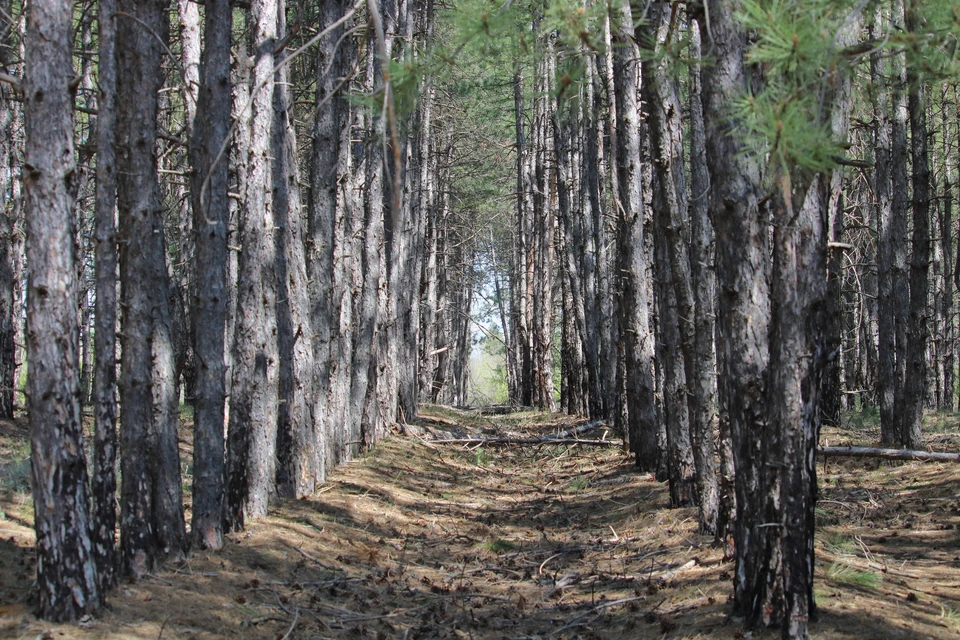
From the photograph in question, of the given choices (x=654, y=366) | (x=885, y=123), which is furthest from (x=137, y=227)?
(x=885, y=123)

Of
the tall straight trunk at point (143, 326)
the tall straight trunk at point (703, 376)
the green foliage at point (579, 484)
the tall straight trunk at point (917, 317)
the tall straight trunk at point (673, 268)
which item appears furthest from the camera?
the green foliage at point (579, 484)

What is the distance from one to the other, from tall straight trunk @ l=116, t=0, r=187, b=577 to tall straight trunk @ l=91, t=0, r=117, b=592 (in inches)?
8.1

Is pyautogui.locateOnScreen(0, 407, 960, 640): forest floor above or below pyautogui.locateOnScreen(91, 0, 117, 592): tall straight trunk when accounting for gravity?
below

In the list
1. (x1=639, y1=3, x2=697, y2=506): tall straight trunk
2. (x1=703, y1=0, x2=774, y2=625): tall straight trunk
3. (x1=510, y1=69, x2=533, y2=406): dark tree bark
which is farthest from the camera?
(x1=510, y1=69, x2=533, y2=406): dark tree bark

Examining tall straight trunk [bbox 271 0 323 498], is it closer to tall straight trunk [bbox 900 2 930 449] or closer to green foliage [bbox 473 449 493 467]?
green foliage [bbox 473 449 493 467]

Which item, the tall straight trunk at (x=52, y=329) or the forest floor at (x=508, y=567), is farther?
the forest floor at (x=508, y=567)

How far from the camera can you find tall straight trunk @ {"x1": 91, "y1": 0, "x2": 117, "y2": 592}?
5.67 metres

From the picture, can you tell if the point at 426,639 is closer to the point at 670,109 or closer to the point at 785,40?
the point at 785,40

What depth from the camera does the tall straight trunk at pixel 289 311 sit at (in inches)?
380

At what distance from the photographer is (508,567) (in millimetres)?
8117

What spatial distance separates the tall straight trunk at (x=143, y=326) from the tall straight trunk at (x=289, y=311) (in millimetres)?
2988

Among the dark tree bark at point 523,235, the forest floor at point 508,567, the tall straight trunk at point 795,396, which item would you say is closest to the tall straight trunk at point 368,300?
the forest floor at point 508,567

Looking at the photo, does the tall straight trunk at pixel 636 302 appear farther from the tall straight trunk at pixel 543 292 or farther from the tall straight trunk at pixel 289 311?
the tall straight trunk at pixel 543 292

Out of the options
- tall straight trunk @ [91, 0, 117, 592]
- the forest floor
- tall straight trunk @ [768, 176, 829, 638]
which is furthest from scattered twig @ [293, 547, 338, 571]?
tall straight trunk @ [768, 176, 829, 638]
